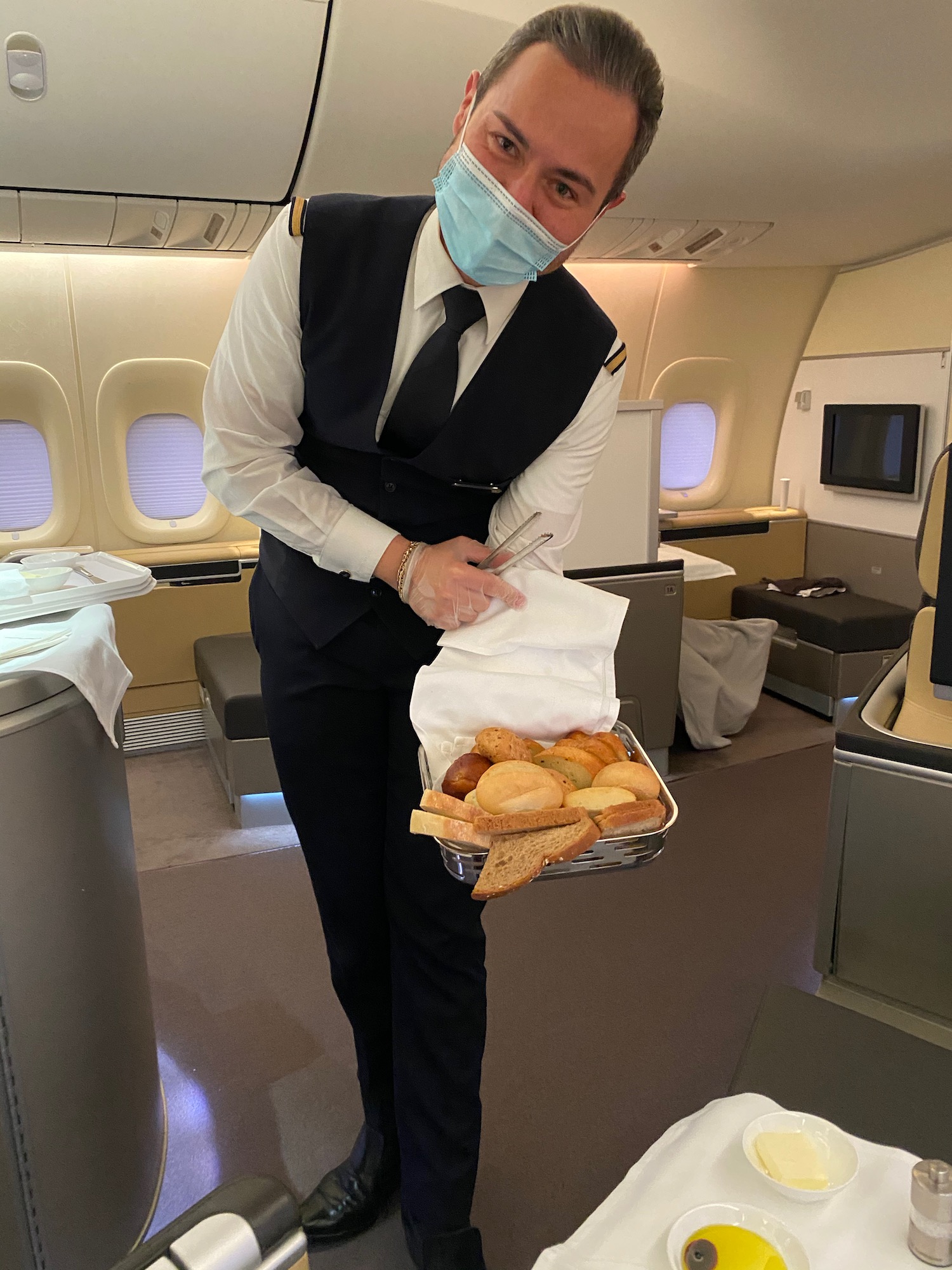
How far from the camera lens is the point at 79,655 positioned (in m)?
1.64

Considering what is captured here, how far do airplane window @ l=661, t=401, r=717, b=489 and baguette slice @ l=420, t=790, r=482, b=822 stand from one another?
5.63 metres

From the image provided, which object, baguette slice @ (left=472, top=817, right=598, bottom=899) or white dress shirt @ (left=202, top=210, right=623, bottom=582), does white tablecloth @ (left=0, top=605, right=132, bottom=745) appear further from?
baguette slice @ (left=472, top=817, right=598, bottom=899)

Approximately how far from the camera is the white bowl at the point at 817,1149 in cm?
92

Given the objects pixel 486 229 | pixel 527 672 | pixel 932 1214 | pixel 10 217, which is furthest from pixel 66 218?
pixel 932 1214

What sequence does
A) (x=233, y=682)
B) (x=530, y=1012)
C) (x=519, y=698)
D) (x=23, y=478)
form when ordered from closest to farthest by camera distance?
(x=519, y=698)
(x=530, y=1012)
(x=233, y=682)
(x=23, y=478)

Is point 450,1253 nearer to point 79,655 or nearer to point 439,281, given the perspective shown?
point 79,655

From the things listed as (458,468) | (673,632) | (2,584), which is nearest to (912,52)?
(673,632)

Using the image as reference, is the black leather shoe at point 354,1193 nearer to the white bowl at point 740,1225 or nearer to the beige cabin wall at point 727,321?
the white bowl at point 740,1225

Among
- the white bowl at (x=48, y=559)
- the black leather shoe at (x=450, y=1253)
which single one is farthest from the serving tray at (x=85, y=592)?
the black leather shoe at (x=450, y=1253)

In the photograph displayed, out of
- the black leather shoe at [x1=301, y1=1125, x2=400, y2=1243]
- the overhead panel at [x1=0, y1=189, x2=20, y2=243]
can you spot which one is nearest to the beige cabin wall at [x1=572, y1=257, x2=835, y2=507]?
the overhead panel at [x1=0, y1=189, x2=20, y2=243]

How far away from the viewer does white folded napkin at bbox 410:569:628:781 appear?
4.25 ft

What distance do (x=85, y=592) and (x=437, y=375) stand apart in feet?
3.02

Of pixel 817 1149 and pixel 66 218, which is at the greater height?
pixel 66 218

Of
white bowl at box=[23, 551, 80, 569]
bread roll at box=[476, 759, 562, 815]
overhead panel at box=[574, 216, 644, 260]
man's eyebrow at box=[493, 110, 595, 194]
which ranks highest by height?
overhead panel at box=[574, 216, 644, 260]
